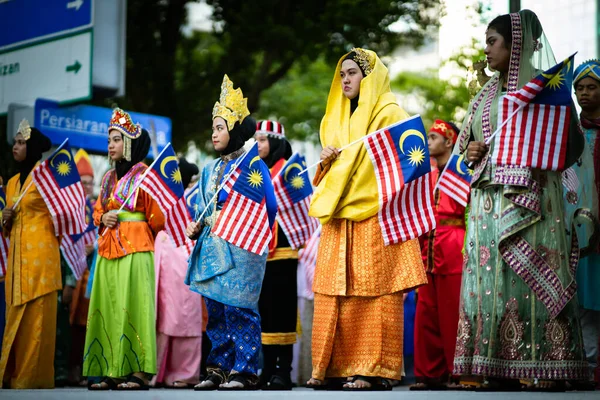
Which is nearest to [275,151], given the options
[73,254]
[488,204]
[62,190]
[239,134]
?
[239,134]

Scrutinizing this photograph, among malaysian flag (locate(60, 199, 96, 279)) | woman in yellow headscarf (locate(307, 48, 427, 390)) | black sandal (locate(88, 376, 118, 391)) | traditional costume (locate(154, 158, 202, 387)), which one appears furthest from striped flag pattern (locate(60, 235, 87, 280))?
woman in yellow headscarf (locate(307, 48, 427, 390))

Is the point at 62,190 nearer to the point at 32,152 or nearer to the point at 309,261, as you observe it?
the point at 32,152

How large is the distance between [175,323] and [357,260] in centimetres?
313

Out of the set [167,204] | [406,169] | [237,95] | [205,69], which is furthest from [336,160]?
[205,69]

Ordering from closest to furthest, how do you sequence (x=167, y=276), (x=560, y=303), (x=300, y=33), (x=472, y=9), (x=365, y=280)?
1. (x=560, y=303)
2. (x=365, y=280)
3. (x=167, y=276)
4. (x=472, y=9)
5. (x=300, y=33)

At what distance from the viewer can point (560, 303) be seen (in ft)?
20.4

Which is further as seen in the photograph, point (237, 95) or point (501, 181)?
point (237, 95)

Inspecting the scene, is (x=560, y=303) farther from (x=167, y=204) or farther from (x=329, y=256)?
(x=167, y=204)

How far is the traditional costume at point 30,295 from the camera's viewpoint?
853 centimetres

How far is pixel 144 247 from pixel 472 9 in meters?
6.56

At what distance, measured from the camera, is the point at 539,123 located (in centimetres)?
644

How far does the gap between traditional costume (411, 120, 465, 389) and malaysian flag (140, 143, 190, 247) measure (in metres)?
2.15

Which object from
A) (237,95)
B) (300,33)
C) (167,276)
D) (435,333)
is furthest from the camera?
(300,33)

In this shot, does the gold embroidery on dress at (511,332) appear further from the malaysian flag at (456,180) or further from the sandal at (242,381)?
the malaysian flag at (456,180)
